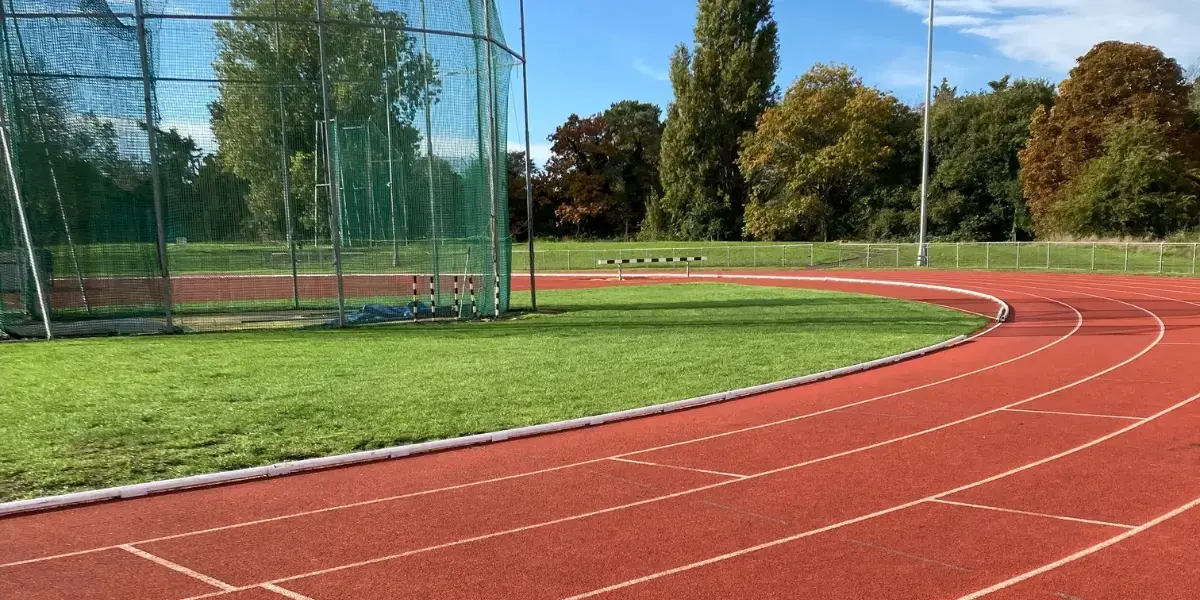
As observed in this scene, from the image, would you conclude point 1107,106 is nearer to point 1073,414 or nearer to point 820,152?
point 820,152

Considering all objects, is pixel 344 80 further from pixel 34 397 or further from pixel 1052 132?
pixel 1052 132

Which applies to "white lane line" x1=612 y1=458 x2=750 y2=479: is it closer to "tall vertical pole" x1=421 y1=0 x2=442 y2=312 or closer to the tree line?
"tall vertical pole" x1=421 y1=0 x2=442 y2=312

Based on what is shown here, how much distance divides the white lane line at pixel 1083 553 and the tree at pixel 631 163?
56540 mm

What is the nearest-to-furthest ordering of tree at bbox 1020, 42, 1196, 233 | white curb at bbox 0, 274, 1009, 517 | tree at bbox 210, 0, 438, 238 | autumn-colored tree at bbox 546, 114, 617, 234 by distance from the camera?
white curb at bbox 0, 274, 1009, 517, tree at bbox 210, 0, 438, 238, tree at bbox 1020, 42, 1196, 233, autumn-colored tree at bbox 546, 114, 617, 234

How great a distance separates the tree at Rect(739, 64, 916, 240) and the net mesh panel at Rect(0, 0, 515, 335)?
34661 mm

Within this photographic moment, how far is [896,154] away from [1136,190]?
16.9 metres

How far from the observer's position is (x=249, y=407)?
7809mm

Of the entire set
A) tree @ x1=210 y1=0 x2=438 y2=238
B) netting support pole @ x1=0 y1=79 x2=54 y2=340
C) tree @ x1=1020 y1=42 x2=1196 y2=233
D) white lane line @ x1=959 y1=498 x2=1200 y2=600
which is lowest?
white lane line @ x1=959 y1=498 x2=1200 y2=600

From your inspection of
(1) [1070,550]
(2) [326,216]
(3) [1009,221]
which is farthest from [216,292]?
(3) [1009,221]

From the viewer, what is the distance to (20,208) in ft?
42.7

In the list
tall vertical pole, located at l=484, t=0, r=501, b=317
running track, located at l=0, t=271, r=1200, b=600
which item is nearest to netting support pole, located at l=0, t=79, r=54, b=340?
tall vertical pole, located at l=484, t=0, r=501, b=317

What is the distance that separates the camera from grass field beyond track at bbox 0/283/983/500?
6.35m

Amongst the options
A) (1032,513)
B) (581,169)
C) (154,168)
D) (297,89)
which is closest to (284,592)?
(1032,513)

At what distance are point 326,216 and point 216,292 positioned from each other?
8.83 ft
